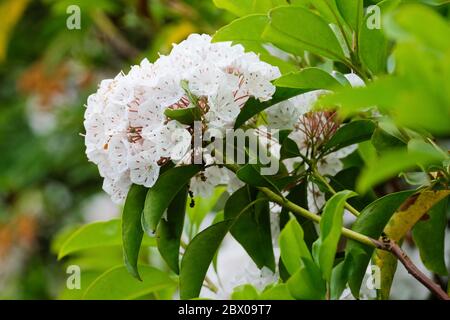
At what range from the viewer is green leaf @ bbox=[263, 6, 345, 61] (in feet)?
2.99

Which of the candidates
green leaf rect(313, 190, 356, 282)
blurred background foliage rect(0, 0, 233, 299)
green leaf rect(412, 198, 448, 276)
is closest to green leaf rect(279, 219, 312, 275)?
green leaf rect(313, 190, 356, 282)

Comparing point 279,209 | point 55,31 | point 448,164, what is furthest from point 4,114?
point 448,164

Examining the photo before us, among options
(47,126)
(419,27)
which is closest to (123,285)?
(419,27)

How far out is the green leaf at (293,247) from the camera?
863 mm

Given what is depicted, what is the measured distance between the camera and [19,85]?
288 centimetres

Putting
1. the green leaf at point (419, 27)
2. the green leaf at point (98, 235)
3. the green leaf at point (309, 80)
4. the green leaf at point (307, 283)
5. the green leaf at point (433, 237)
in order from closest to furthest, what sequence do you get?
1. the green leaf at point (419, 27)
2. the green leaf at point (307, 283)
3. the green leaf at point (309, 80)
4. the green leaf at point (433, 237)
5. the green leaf at point (98, 235)

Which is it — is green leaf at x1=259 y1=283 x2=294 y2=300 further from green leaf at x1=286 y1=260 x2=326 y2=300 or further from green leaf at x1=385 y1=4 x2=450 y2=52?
green leaf at x1=385 y1=4 x2=450 y2=52

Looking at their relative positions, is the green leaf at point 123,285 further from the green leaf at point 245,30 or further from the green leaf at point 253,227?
the green leaf at point 245,30

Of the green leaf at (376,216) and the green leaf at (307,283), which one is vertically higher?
the green leaf at (376,216)

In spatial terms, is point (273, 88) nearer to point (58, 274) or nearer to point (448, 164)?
point (448, 164)

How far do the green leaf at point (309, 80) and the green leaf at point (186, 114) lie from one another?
3.7 inches

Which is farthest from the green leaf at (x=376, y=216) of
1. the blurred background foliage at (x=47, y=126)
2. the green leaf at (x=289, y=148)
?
the blurred background foliage at (x=47, y=126)
